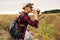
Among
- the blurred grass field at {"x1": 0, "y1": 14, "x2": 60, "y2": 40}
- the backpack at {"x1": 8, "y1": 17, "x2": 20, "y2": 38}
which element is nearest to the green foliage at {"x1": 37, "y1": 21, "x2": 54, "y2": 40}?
the blurred grass field at {"x1": 0, "y1": 14, "x2": 60, "y2": 40}

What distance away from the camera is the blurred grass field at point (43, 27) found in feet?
6.48

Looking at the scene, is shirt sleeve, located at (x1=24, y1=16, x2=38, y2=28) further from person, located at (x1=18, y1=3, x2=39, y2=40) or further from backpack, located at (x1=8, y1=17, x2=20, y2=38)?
backpack, located at (x1=8, y1=17, x2=20, y2=38)

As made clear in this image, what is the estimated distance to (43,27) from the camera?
80.1 inches

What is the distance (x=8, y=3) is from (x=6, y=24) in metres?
0.24

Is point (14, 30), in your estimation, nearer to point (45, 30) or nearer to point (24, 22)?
point (24, 22)

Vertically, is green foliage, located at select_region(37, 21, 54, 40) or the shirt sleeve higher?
the shirt sleeve

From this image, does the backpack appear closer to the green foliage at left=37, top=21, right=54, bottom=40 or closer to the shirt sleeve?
the shirt sleeve

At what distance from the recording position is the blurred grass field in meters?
1.97

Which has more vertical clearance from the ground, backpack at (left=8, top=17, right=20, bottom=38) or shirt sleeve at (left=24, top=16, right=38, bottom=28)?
shirt sleeve at (left=24, top=16, right=38, bottom=28)

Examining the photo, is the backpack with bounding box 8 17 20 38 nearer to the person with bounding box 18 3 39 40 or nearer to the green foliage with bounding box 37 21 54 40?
the person with bounding box 18 3 39 40

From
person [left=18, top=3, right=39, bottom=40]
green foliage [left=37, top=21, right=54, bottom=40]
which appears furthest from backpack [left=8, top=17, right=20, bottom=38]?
green foliage [left=37, top=21, right=54, bottom=40]

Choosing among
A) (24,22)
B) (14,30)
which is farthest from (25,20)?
(14,30)

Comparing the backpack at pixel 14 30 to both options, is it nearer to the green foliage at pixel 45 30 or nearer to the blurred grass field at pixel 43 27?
the blurred grass field at pixel 43 27

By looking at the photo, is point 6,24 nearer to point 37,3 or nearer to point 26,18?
point 26,18
